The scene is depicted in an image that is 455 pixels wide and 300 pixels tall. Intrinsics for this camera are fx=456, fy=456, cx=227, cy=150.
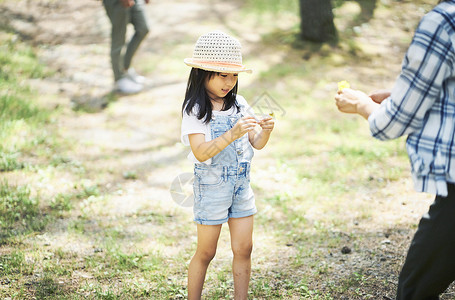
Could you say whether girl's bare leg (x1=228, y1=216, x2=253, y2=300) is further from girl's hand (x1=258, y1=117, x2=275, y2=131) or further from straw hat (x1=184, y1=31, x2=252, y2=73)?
straw hat (x1=184, y1=31, x2=252, y2=73)

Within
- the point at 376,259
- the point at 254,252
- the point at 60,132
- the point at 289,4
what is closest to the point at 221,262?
the point at 254,252

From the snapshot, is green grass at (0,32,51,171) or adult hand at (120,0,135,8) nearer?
green grass at (0,32,51,171)

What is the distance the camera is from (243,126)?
2.28m

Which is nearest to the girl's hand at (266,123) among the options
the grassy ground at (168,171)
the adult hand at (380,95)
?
the adult hand at (380,95)

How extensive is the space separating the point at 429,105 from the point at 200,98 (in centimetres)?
115

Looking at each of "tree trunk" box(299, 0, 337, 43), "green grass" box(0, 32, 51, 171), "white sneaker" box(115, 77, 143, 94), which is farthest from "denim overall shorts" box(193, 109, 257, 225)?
"tree trunk" box(299, 0, 337, 43)

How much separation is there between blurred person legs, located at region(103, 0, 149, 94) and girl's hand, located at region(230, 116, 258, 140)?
415cm

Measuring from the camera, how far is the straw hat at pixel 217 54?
2412 mm

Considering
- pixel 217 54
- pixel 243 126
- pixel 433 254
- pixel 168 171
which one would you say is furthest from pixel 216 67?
pixel 168 171

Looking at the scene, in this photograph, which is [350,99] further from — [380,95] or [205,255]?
[205,255]

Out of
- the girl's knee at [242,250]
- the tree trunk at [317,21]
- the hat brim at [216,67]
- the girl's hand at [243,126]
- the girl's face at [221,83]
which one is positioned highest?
the hat brim at [216,67]

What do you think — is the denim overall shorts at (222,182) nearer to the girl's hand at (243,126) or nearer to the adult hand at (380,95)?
the girl's hand at (243,126)

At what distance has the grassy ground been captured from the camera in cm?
318

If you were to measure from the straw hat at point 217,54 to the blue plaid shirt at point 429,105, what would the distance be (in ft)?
2.79
